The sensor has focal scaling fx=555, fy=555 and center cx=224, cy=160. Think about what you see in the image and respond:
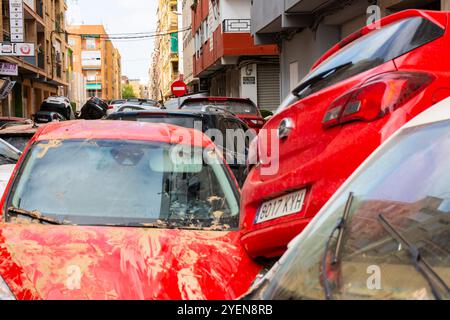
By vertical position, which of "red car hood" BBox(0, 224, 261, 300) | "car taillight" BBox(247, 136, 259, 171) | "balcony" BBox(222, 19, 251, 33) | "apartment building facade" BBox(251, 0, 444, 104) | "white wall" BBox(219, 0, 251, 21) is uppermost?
"white wall" BBox(219, 0, 251, 21)

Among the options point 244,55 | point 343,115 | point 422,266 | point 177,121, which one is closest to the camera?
point 422,266

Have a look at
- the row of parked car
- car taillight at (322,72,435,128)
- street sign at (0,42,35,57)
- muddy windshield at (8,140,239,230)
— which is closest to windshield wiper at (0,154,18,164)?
the row of parked car

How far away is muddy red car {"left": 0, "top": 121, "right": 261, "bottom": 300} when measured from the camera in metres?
2.69

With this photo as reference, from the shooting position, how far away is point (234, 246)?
3.29 metres

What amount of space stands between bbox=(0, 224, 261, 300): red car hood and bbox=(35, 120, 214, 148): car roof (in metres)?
1.01

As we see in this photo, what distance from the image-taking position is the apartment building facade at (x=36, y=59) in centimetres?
2789

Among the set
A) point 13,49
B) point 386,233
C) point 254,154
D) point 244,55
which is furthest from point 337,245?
point 244,55

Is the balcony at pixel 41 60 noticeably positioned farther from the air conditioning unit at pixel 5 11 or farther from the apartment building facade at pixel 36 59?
the air conditioning unit at pixel 5 11

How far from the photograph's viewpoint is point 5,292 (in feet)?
8.64

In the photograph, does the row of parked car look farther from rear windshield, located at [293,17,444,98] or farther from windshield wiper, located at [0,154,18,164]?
windshield wiper, located at [0,154,18,164]

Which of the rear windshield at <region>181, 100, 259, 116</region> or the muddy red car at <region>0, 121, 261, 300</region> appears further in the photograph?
the rear windshield at <region>181, 100, 259, 116</region>

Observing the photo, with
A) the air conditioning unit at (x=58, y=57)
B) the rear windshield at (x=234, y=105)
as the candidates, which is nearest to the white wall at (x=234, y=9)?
the rear windshield at (x=234, y=105)

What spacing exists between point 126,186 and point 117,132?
0.62 metres

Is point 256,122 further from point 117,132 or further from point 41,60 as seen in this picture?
point 41,60
